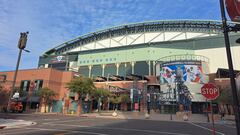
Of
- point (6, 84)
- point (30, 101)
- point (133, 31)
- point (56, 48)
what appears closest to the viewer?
point (30, 101)

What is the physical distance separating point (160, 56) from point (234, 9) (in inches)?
2781

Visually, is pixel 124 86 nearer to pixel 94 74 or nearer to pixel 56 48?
pixel 94 74

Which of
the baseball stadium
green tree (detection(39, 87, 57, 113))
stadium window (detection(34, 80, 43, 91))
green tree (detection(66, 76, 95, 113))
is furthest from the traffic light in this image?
the baseball stadium

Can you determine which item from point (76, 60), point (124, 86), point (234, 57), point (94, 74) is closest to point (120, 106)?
point (124, 86)

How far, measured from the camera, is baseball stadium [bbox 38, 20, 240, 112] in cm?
6134

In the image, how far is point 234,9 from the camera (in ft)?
21.7

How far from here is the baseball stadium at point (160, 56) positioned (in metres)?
61.3

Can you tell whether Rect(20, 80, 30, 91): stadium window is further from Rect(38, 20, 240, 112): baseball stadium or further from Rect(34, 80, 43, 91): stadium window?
Rect(38, 20, 240, 112): baseball stadium

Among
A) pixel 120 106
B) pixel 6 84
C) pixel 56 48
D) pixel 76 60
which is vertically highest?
pixel 56 48

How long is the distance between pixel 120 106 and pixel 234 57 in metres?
43.6

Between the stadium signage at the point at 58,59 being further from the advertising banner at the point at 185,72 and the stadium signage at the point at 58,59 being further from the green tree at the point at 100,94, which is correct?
the advertising banner at the point at 185,72

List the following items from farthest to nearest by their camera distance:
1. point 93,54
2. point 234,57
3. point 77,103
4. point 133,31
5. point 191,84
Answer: point 133,31 < point 93,54 < point 234,57 < point 191,84 < point 77,103

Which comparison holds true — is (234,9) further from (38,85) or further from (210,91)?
(38,85)

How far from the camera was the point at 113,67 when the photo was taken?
267 feet
